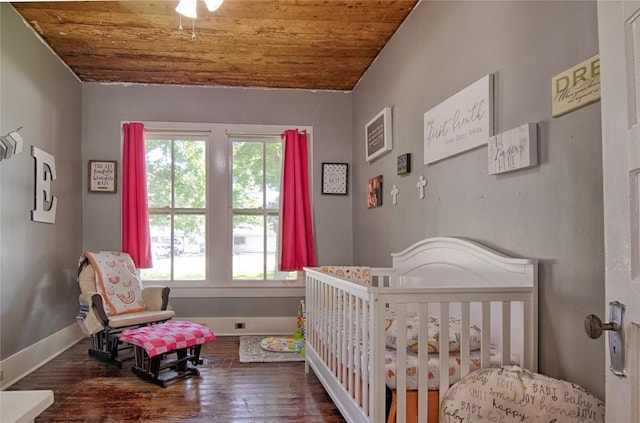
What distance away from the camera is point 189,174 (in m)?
4.47

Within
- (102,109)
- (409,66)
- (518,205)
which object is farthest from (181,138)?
(518,205)

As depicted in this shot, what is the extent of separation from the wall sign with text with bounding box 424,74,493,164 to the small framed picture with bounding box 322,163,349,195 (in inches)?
78.2

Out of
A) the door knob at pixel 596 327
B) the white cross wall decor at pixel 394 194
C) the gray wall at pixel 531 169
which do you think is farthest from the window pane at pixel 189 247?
the door knob at pixel 596 327

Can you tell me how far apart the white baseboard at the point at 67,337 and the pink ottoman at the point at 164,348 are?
669 millimetres

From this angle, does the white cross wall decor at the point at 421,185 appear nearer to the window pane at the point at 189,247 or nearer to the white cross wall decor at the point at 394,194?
the white cross wall decor at the point at 394,194

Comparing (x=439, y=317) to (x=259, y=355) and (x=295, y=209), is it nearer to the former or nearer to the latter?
(x=259, y=355)

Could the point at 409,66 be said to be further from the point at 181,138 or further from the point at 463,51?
the point at 181,138

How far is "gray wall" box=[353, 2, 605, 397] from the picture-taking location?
4.78 feet

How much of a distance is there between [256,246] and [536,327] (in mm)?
3204

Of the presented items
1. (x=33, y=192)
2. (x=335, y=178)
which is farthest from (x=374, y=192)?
(x=33, y=192)

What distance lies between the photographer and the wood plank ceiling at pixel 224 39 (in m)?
2.95

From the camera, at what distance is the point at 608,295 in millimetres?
1028

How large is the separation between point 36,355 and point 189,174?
2.01 metres

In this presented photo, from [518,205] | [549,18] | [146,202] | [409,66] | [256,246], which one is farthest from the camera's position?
[256,246]
